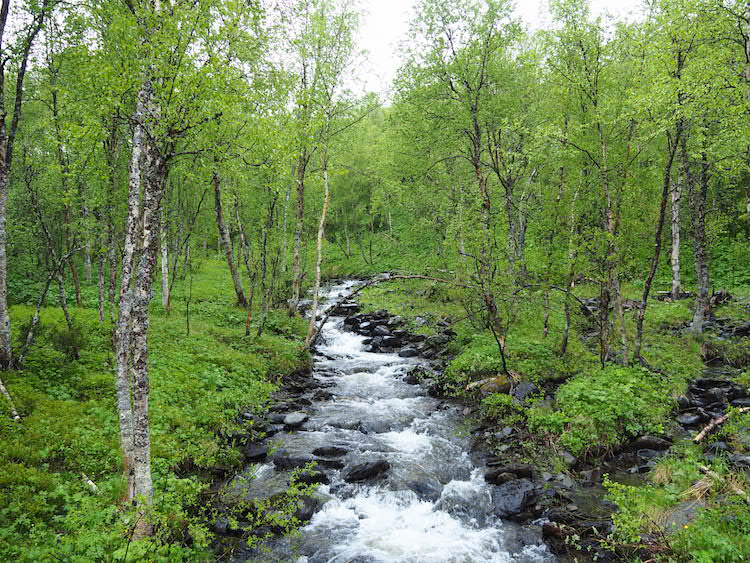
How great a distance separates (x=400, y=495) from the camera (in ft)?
33.2

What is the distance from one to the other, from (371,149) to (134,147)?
37.8 m

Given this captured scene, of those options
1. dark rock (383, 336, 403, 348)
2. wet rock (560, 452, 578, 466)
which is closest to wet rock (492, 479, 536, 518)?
wet rock (560, 452, 578, 466)

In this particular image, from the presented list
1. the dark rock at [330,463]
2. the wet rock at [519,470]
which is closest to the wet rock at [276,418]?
the dark rock at [330,463]

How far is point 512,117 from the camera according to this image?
18.4m

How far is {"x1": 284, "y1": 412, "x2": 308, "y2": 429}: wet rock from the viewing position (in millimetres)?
13547

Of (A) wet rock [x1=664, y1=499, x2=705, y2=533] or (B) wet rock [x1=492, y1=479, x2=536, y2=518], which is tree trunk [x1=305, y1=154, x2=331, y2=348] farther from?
(A) wet rock [x1=664, y1=499, x2=705, y2=533]

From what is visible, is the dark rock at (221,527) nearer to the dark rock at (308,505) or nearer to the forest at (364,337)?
the forest at (364,337)

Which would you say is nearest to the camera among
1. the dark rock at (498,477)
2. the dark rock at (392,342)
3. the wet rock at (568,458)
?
the dark rock at (498,477)

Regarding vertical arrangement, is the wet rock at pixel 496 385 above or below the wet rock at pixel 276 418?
above

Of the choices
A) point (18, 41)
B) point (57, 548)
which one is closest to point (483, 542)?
point (57, 548)

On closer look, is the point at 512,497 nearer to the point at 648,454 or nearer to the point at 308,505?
the point at 648,454

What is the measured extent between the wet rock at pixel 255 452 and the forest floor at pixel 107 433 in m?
0.41

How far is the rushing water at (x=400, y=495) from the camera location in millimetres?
8242

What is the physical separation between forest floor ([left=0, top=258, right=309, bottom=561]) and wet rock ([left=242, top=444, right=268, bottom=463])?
0.41m
